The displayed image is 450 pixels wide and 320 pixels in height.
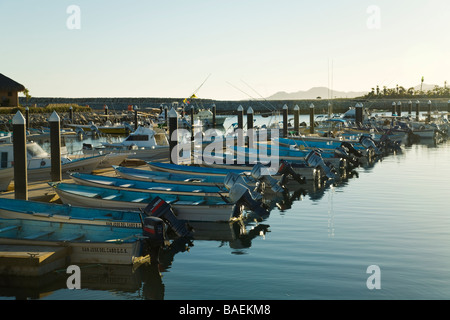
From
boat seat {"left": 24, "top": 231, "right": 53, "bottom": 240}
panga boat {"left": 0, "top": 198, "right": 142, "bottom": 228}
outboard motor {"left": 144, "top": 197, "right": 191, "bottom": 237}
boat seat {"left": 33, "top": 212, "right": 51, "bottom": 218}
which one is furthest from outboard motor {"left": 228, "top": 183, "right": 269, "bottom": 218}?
boat seat {"left": 24, "top": 231, "right": 53, "bottom": 240}

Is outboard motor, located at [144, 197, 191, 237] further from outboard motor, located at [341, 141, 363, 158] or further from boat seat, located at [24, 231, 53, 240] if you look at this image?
outboard motor, located at [341, 141, 363, 158]

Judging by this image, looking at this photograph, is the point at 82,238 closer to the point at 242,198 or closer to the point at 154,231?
the point at 154,231

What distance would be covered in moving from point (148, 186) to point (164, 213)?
525cm

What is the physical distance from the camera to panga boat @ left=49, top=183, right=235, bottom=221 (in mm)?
18750

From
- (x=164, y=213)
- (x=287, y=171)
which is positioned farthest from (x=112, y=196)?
(x=287, y=171)

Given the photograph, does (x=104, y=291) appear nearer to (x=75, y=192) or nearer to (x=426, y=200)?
(x=75, y=192)

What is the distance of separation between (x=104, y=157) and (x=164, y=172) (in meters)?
5.31

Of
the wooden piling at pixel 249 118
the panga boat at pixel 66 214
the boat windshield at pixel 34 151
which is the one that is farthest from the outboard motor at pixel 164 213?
the wooden piling at pixel 249 118

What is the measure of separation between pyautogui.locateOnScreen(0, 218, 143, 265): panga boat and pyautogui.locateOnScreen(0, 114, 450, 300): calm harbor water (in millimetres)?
307

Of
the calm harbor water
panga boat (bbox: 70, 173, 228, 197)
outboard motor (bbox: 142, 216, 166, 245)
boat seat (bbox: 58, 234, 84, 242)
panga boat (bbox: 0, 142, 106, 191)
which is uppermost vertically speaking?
panga boat (bbox: 0, 142, 106, 191)

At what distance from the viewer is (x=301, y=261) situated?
14953 mm

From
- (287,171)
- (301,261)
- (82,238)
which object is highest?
(287,171)
